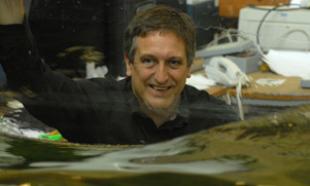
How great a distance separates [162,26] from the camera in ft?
2.95

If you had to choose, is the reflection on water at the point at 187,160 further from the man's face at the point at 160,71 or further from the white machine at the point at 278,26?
the white machine at the point at 278,26

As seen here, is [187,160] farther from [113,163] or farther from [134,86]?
[134,86]

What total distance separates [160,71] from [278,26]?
3.02 feet

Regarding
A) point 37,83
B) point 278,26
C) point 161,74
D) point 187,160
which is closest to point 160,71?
point 161,74

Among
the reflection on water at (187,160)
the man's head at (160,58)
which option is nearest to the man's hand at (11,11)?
the man's head at (160,58)

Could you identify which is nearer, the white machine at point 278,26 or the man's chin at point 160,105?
the man's chin at point 160,105

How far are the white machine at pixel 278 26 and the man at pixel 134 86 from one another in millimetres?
754

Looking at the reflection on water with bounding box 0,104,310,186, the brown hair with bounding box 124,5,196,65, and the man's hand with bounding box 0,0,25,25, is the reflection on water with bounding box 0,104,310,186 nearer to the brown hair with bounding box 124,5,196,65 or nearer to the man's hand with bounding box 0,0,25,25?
the man's hand with bounding box 0,0,25,25

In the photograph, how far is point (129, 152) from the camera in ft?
1.39

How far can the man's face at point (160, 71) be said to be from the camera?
2.84 feet

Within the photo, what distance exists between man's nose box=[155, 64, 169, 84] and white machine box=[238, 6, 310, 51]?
84 centimetres

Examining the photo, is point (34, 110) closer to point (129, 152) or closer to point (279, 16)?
point (129, 152)

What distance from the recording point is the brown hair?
0.90m

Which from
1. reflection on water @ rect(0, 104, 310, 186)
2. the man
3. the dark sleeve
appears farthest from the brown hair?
reflection on water @ rect(0, 104, 310, 186)
